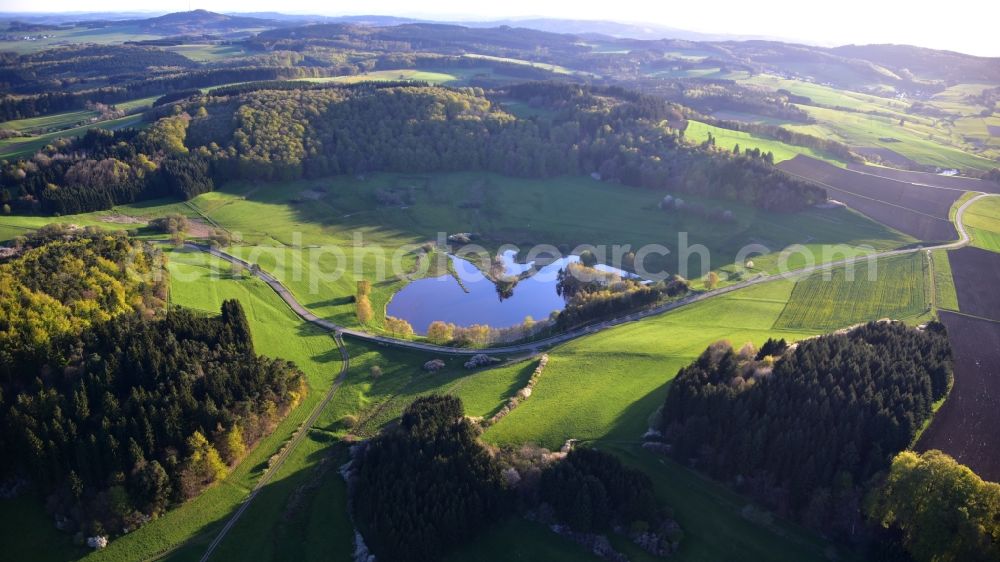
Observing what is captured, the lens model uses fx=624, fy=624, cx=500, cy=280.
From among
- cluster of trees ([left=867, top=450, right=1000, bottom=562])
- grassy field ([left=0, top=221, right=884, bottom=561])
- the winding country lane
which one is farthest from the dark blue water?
cluster of trees ([left=867, top=450, right=1000, bottom=562])

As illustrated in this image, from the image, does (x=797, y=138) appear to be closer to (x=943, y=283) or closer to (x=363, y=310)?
(x=943, y=283)

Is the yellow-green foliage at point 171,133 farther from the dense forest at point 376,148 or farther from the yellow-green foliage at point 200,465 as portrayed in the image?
the yellow-green foliage at point 200,465

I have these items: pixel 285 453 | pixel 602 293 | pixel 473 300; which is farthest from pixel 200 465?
pixel 602 293

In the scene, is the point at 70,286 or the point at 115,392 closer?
the point at 115,392

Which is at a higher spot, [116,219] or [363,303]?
[116,219]

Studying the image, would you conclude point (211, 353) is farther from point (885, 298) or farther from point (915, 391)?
point (885, 298)

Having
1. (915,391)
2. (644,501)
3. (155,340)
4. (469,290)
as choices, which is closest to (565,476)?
(644,501)

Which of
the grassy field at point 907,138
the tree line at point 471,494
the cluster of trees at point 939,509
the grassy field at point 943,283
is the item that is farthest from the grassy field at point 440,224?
the grassy field at point 907,138
